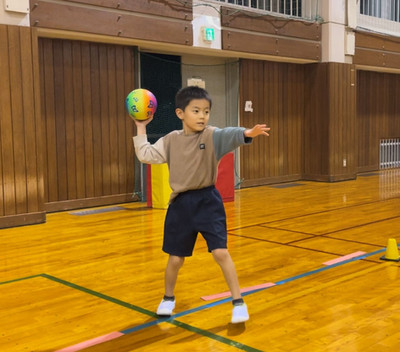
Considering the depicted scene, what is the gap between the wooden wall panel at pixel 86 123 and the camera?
7.26m

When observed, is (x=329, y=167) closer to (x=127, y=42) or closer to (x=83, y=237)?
(x=127, y=42)

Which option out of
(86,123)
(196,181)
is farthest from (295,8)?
(196,181)

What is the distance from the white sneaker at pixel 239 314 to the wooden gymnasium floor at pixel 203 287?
0.16 feet

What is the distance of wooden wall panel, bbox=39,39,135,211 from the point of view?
726 cm

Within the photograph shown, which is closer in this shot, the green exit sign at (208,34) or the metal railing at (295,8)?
the green exit sign at (208,34)

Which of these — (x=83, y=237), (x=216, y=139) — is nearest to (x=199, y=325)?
(x=216, y=139)

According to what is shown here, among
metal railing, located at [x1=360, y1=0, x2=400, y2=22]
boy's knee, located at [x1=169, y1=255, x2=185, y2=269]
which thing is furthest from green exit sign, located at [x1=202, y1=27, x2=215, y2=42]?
boy's knee, located at [x1=169, y1=255, x2=185, y2=269]

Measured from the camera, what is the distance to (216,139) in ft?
9.89

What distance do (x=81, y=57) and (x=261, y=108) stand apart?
367cm

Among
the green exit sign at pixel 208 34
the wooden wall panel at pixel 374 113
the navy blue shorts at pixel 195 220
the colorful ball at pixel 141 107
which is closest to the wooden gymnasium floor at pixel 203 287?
Answer: the navy blue shorts at pixel 195 220

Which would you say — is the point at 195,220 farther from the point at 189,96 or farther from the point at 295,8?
Result: the point at 295,8

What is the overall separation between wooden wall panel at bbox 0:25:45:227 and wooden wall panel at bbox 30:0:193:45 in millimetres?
396

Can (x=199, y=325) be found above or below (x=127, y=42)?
below

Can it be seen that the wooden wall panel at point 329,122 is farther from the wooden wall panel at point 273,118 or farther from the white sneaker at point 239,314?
the white sneaker at point 239,314
